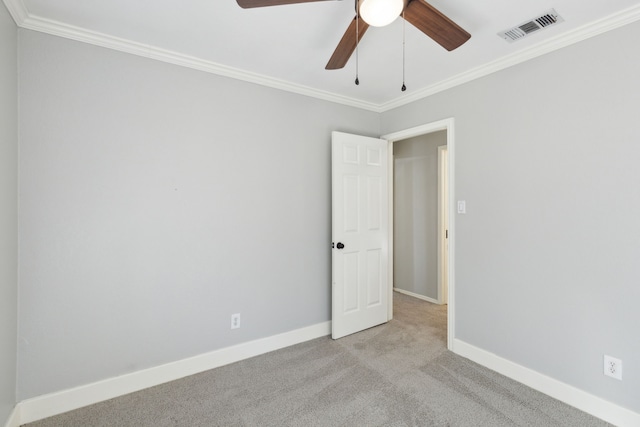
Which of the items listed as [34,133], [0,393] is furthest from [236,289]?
[34,133]

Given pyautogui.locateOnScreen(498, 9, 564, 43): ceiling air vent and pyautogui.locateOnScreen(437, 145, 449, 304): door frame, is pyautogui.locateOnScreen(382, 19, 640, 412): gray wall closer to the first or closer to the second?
pyautogui.locateOnScreen(498, 9, 564, 43): ceiling air vent

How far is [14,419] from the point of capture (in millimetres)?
1778

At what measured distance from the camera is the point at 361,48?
87.0 inches

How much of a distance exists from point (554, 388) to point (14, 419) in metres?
3.48

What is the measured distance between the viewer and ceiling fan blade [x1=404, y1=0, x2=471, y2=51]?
138cm

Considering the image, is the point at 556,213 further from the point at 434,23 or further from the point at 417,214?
the point at 417,214

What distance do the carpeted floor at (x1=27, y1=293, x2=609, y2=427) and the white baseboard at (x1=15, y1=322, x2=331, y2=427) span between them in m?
0.05

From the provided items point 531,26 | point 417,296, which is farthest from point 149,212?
point 417,296

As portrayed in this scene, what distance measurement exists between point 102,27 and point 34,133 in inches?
31.9

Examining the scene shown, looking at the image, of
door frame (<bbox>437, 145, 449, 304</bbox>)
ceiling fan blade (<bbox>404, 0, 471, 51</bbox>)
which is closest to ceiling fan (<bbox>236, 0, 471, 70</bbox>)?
ceiling fan blade (<bbox>404, 0, 471, 51</bbox>)

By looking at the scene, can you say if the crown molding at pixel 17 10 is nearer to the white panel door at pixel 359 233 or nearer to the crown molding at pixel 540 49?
the white panel door at pixel 359 233

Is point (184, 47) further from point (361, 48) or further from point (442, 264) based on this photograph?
point (442, 264)

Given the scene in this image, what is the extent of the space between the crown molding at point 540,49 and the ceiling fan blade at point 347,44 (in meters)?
1.38

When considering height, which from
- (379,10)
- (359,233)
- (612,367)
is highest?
(379,10)
